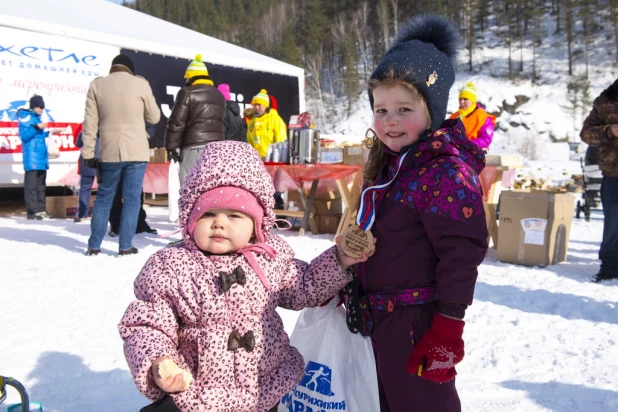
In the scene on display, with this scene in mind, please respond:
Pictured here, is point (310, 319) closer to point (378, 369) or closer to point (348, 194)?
point (378, 369)

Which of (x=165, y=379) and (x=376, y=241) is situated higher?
(x=376, y=241)

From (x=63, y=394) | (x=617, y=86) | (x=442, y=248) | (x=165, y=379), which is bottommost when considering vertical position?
(x=63, y=394)

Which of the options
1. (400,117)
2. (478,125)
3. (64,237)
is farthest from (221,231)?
(64,237)

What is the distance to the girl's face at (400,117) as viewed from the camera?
1.39 m

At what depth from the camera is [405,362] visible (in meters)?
1.37

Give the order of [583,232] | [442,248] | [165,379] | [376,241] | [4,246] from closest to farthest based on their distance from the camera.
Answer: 1. [165,379]
2. [442,248]
3. [376,241]
4. [4,246]
5. [583,232]

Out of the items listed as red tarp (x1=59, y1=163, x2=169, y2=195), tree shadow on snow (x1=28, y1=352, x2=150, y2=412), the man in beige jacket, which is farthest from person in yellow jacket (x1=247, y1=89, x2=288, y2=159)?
tree shadow on snow (x1=28, y1=352, x2=150, y2=412)

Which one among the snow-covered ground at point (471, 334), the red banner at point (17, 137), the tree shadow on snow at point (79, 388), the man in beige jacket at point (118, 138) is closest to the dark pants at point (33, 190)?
the red banner at point (17, 137)

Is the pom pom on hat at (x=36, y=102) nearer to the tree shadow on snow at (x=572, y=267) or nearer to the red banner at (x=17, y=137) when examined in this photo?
the red banner at (x=17, y=137)

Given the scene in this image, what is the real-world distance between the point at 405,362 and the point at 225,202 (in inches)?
25.8

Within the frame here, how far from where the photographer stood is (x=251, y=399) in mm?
1350

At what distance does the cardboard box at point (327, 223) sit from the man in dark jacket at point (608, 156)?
2934 mm

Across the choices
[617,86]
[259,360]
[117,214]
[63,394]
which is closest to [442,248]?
[259,360]

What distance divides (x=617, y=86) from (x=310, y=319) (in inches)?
145
